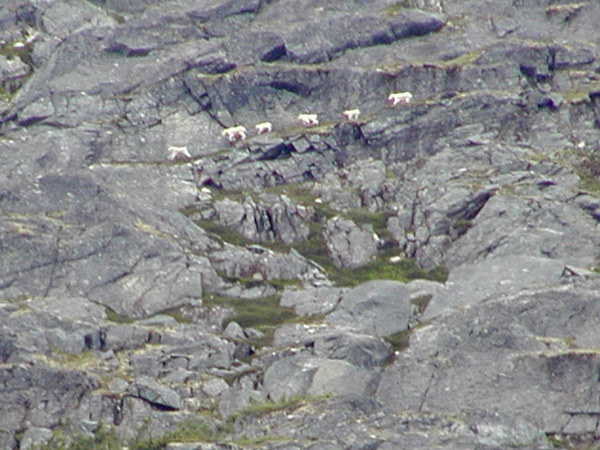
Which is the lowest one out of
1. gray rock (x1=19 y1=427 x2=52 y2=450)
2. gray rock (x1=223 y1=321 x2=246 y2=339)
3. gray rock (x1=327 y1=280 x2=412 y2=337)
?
gray rock (x1=223 y1=321 x2=246 y2=339)

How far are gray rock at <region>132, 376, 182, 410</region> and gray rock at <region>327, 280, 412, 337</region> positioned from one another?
9521 millimetres

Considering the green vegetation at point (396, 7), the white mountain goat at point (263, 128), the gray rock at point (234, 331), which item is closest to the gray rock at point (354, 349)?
the gray rock at point (234, 331)

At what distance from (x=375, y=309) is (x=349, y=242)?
12.5 m

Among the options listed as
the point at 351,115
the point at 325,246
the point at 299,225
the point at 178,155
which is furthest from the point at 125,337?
the point at 351,115

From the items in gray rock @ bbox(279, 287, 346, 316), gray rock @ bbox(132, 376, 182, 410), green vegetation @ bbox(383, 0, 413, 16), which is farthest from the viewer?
green vegetation @ bbox(383, 0, 413, 16)

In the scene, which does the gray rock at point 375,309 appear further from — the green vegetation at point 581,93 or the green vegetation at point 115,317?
the green vegetation at point 581,93

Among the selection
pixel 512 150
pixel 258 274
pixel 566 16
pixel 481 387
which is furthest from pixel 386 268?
pixel 566 16

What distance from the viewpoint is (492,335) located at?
73.5m

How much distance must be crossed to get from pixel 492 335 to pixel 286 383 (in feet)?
28.6

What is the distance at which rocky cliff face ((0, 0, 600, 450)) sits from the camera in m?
71.0

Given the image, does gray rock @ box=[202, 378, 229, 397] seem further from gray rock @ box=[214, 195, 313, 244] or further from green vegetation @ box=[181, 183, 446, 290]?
gray rock @ box=[214, 195, 313, 244]

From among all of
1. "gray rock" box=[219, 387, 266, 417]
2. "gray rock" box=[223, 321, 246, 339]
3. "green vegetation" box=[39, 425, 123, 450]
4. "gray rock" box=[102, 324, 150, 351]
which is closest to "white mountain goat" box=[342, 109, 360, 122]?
"gray rock" box=[223, 321, 246, 339]

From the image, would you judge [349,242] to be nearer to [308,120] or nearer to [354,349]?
[308,120]

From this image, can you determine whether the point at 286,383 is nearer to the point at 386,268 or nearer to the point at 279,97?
the point at 386,268
